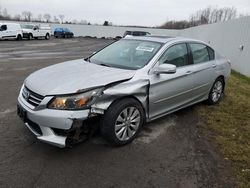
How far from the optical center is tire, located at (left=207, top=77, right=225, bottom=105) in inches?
247

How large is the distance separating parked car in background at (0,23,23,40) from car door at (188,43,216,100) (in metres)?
27.0

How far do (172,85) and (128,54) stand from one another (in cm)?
96

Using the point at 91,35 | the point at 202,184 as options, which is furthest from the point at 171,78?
the point at 91,35

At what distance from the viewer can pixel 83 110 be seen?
3557 mm

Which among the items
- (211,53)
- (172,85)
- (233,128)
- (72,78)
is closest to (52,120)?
(72,78)

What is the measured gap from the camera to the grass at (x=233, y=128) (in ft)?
12.4

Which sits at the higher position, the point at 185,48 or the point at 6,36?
the point at 185,48

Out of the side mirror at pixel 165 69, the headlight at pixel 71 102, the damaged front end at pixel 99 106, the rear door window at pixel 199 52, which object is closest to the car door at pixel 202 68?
the rear door window at pixel 199 52

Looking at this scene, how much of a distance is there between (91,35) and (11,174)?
2257 inches

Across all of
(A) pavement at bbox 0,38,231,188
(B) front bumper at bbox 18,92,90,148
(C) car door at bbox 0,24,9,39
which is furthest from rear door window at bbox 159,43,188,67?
(C) car door at bbox 0,24,9,39

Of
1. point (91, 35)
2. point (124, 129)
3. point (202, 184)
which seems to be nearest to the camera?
point (202, 184)

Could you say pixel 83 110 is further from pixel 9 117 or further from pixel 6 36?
pixel 6 36

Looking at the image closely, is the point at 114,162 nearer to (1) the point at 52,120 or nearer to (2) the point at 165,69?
(1) the point at 52,120

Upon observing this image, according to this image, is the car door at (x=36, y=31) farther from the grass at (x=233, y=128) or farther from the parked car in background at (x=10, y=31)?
the grass at (x=233, y=128)
